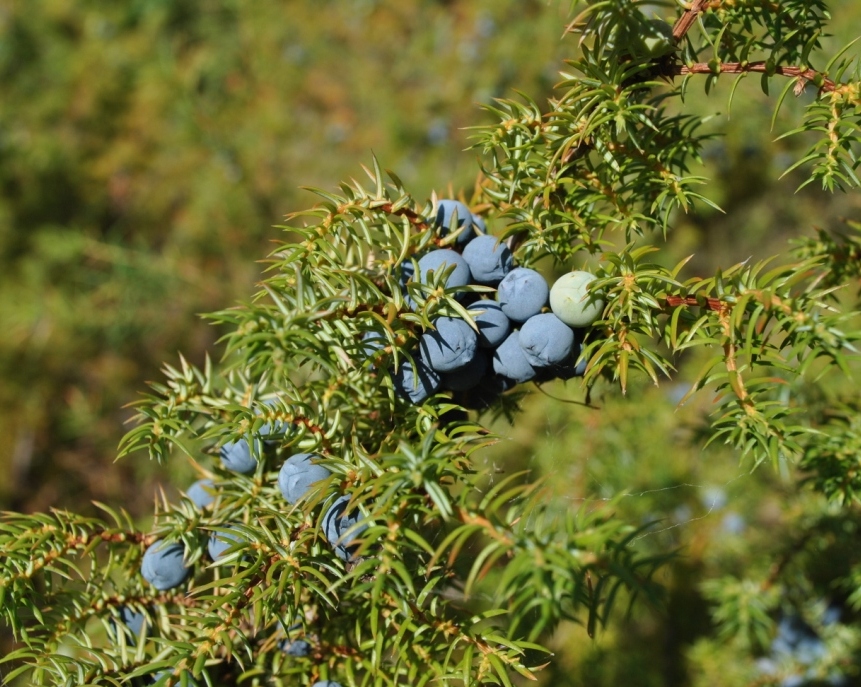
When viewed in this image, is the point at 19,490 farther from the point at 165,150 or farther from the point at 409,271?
the point at 409,271

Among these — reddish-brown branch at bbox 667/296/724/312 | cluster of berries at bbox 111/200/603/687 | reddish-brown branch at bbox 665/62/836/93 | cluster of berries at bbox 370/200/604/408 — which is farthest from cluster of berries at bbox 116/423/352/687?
reddish-brown branch at bbox 665/62/836/93

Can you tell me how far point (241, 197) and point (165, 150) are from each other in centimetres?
72

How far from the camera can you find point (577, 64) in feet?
2.21

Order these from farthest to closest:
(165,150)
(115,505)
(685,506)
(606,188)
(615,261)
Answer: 1. (165,150)
2. (115,505)
3. (685,506)
4. (606,188)
5. (615,261)

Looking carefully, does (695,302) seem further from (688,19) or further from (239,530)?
(239,530)

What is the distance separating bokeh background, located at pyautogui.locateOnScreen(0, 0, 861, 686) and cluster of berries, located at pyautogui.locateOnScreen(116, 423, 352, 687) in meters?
1.17

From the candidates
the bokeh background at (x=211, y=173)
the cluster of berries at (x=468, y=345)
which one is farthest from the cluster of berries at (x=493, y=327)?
the bokeh background at (x=211, y=173)

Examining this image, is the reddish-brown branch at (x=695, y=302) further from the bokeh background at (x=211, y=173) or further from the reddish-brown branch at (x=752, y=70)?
the bokeh background at (x=211, y=173)

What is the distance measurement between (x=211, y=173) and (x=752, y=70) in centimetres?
304

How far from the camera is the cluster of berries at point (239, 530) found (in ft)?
2.10

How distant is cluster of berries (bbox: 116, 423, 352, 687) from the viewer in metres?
0.64

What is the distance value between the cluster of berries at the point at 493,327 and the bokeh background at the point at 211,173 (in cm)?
115

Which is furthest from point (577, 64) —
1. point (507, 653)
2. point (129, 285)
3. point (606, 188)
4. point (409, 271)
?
point (129, 285)

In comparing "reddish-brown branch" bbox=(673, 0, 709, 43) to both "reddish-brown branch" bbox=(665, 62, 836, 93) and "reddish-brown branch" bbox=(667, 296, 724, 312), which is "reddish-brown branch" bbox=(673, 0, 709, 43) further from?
"reddish-brown branch" bbox=(667, 296, 724, 312)
